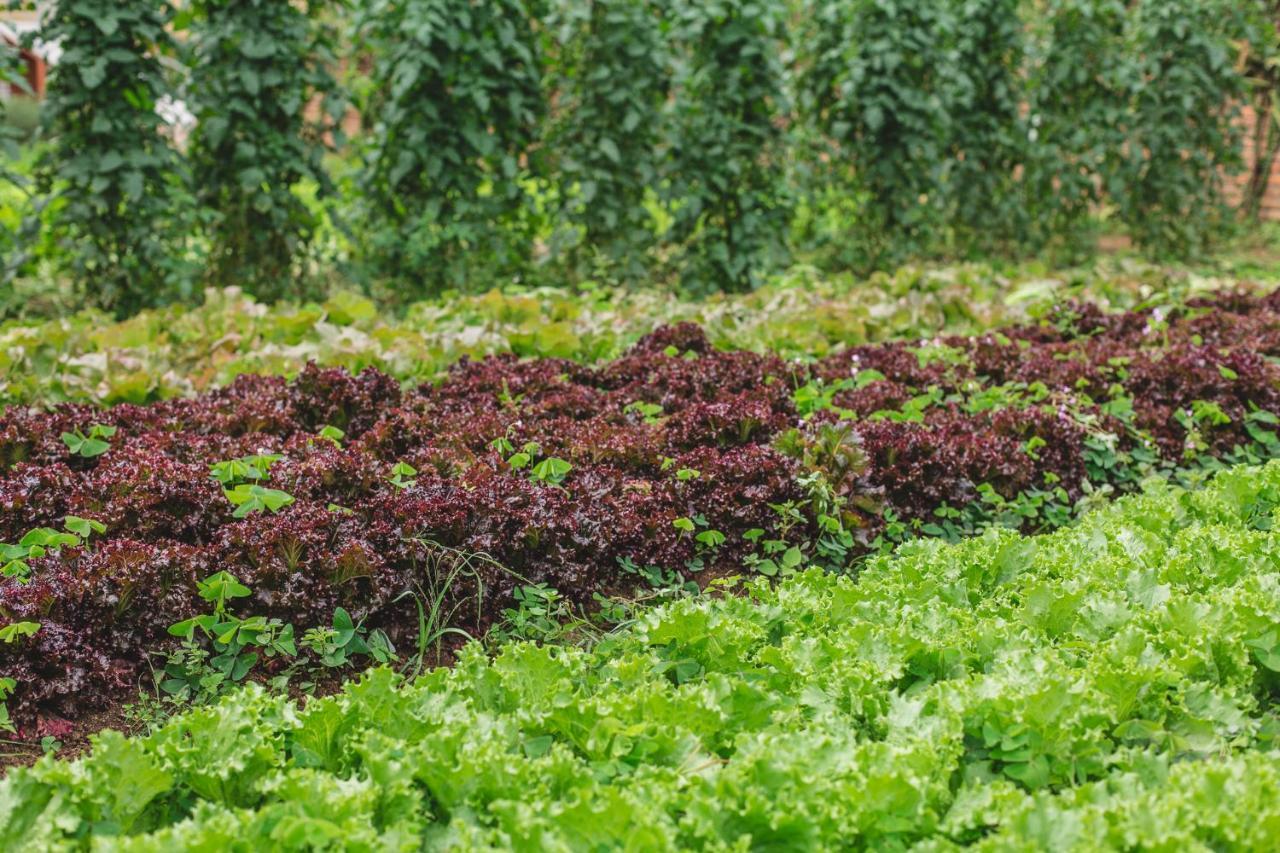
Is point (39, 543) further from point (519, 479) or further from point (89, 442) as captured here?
point (519, 479)

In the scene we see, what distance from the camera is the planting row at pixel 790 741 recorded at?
1916 mm

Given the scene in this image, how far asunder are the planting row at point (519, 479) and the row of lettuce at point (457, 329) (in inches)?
16.8

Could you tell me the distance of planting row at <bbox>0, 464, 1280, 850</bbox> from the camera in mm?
1916

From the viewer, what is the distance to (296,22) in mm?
7449

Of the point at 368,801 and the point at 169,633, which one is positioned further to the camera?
the point at 169,633

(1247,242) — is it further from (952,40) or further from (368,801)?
(368,801)

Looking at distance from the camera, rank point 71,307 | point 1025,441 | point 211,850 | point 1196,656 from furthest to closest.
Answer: point 71,307 → point 1025,441 → point 1196,656 → point 211,850

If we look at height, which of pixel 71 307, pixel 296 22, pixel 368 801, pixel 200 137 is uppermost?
pixel 296 22

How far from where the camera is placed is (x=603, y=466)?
3.82 m

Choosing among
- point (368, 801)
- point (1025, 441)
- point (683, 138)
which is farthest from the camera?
point (683, 138)

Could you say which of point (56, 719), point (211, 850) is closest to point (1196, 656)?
point (211, 850)

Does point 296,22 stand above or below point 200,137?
above

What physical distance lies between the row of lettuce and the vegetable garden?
3cm

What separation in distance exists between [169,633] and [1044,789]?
6.68 ft
